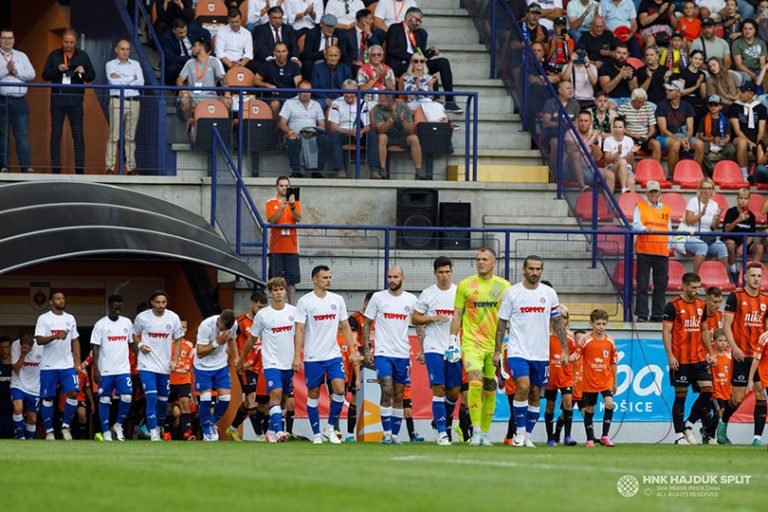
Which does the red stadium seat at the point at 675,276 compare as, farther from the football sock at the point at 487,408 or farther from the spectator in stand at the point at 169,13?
the spectator in stand at the point at 169,13

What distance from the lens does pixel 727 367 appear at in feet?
69.4

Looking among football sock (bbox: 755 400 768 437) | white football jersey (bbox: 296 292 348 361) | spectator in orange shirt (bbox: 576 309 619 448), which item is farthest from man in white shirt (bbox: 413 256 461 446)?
football sock (bbox: 755 400 768 437)

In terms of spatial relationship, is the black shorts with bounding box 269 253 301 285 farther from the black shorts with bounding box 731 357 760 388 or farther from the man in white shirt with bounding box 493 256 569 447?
the black shorts with bounding box 731 357 760 388

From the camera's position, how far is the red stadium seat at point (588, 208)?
23.3 m

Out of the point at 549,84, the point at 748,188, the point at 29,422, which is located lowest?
the point at 29,422

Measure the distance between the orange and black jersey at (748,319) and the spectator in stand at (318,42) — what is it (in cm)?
899

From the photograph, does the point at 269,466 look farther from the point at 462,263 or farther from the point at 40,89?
the point at 40,89

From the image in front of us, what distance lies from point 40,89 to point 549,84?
8.31m

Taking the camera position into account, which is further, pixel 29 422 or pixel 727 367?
pixel 29 422

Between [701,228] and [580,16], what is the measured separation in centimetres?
569

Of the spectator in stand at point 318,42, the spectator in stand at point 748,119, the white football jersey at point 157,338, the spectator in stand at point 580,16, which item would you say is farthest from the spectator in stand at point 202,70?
the spectator in stand at point 748,119

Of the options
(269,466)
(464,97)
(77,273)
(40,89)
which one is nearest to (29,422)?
(77,273)

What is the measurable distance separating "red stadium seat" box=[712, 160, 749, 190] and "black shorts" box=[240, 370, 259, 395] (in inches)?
378

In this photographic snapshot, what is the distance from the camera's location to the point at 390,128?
2439 centimetres
